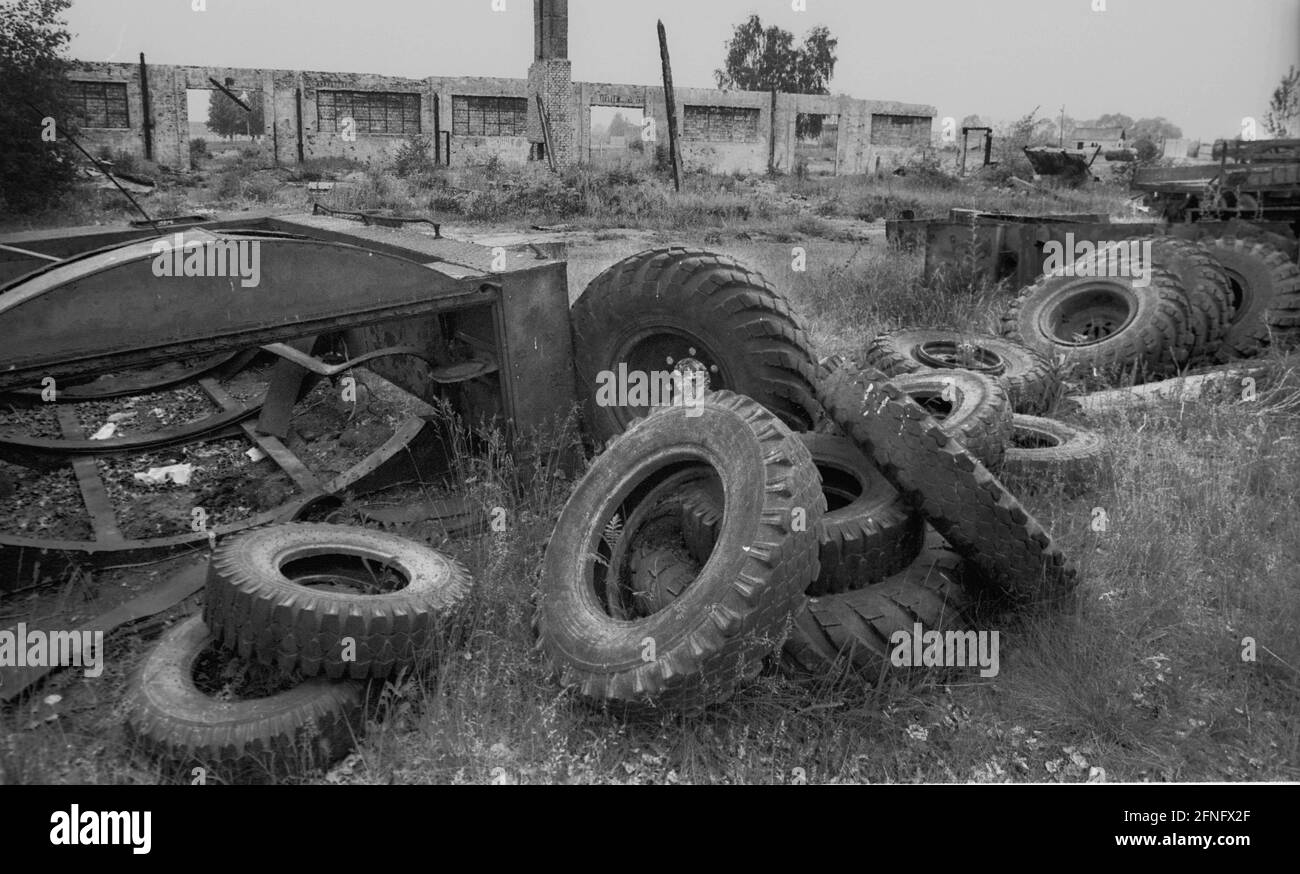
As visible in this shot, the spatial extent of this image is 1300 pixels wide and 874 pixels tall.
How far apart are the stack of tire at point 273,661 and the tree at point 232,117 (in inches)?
1070

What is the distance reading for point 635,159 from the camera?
27.2 metres

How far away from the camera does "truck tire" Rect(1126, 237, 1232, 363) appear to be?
6.70 meters

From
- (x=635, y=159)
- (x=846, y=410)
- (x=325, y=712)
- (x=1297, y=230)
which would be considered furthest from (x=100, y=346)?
(x=635, y=159)

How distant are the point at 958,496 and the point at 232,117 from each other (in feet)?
102

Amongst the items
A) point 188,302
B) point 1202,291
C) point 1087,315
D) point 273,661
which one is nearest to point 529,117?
point 1087,315

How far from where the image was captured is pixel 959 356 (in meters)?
5.64

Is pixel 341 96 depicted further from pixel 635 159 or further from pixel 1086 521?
pixel 1086 521

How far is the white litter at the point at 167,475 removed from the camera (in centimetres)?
462

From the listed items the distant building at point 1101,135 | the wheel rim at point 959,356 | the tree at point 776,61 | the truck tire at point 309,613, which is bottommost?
the truck tire at point 309,613

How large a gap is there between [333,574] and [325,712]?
2.24 ft

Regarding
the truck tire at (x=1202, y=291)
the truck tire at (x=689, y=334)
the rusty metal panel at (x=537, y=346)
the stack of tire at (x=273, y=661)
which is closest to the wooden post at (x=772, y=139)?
the truck tire at (x=1202, y=291)

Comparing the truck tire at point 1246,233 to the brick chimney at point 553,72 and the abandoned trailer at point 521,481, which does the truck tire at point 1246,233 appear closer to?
the abandoned trailer at point 521,481

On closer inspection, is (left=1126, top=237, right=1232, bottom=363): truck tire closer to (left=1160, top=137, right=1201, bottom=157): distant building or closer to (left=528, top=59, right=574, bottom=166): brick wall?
(left=528, top=59, right=574, bottom=166): brick wall

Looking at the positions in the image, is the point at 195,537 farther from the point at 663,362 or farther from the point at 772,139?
the point at 772,139
